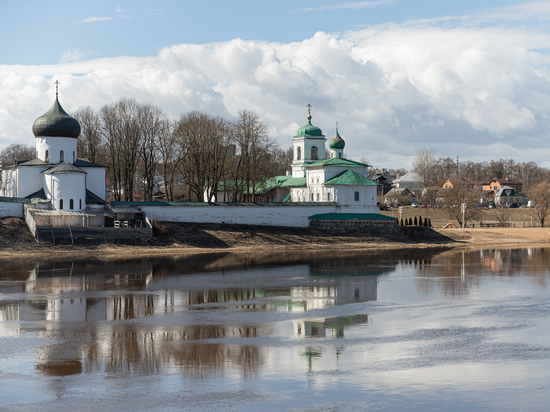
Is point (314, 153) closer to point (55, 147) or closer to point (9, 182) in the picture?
point (55, 147)

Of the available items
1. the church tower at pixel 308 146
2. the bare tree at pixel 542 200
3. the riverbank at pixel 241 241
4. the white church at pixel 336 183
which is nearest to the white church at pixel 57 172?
the riverbank at pixel 241 241

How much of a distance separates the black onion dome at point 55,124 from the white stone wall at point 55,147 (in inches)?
12.1

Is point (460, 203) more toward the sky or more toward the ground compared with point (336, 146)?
more toward the ground

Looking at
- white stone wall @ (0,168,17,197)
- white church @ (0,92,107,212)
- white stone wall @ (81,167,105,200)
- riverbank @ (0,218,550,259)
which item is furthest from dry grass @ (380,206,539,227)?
white stone wall @ (0,168,17,197)

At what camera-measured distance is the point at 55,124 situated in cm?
4262

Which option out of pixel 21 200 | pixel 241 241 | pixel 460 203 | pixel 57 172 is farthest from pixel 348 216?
pixel 21 200

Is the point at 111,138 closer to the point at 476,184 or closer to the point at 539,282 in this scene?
the point at 539,282

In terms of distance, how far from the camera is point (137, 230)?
3891 cm

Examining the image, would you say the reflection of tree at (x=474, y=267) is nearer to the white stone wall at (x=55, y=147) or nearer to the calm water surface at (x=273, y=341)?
the calm water surface at (x=273, y=341)

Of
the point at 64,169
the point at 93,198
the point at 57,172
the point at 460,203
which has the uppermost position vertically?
the point at 64,169

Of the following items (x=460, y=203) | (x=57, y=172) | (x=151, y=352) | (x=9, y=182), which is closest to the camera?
(x=151, y=352)

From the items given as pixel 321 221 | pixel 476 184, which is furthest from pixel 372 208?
pixel 476 184

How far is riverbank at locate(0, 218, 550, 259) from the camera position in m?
35.6

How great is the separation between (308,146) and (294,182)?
14.7ft
